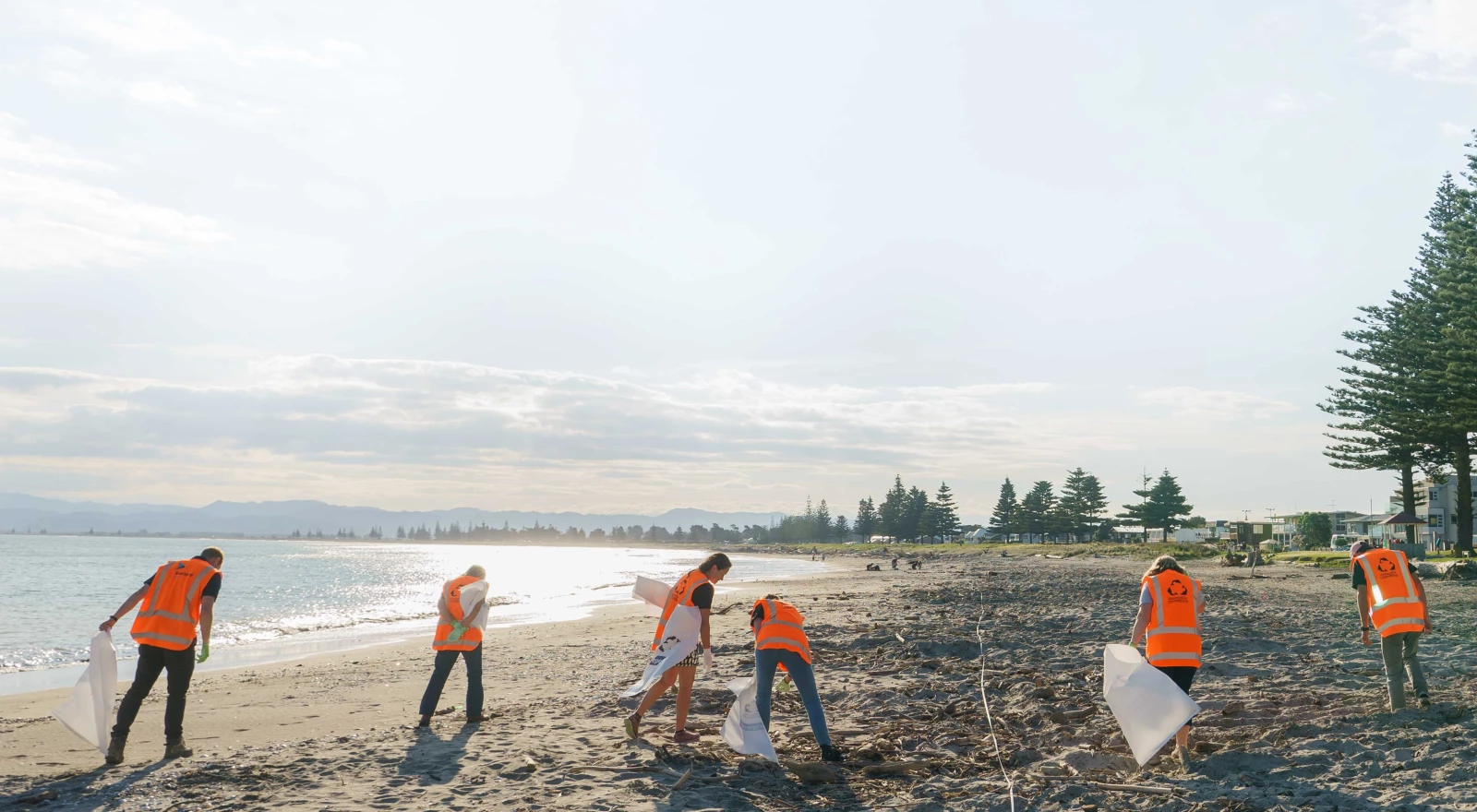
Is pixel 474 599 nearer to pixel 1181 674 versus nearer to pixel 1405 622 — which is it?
pixel 1181 674

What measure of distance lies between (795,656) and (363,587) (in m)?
46.6

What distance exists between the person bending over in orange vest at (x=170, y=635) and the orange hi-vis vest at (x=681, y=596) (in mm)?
3564

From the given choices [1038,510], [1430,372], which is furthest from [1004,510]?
[1430,372]

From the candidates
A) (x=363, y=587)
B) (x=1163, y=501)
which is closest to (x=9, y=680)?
(x=363, y=587)

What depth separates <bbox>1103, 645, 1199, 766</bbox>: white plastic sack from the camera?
5.95 meters

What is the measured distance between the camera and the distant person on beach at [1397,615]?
7004mm

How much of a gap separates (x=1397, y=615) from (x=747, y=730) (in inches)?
213

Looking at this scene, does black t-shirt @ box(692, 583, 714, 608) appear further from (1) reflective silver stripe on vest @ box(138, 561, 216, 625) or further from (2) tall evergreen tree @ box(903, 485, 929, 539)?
(2) tall evergreen tree @ box(903, 485, 929, 539)

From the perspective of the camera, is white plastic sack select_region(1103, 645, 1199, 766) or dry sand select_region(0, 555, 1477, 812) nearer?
dry sand select_region(0, 555, 1477, 812)

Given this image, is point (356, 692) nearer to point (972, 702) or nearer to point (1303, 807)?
point (972, 702)

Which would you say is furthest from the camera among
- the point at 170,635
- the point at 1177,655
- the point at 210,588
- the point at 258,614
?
the point at 258,614

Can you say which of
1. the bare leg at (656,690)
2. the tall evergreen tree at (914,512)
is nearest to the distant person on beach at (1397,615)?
the bare leg at (656,690)

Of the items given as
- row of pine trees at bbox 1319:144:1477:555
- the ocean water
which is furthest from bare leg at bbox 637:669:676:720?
row of pine trees at bbox 1319:144:1477:555

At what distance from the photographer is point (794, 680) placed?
671 centimetres
